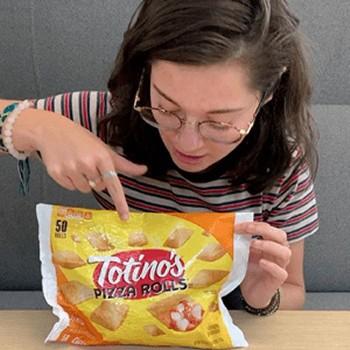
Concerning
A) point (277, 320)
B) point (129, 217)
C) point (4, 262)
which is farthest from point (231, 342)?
point (4, 262)

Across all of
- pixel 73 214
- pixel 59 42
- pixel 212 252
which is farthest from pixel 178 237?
pixel 59 42

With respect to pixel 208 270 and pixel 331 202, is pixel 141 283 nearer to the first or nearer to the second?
pixel 208 270

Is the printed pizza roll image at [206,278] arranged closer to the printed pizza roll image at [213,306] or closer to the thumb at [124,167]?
the printed pizza roll image at [213,306]

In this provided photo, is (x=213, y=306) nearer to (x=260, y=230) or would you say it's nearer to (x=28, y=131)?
(x=260, y=230)

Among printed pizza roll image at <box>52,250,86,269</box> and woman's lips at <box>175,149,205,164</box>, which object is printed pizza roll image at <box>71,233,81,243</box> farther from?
woman's lips at <box>175,149,205,164</box>

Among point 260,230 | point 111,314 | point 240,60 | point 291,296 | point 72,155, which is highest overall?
point 240,60

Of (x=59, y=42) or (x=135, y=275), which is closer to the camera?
(x=135, y=275)

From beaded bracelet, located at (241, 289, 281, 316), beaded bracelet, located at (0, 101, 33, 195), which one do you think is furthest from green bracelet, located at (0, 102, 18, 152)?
beaded bracelet, located at (241, 289, 281, 316)
